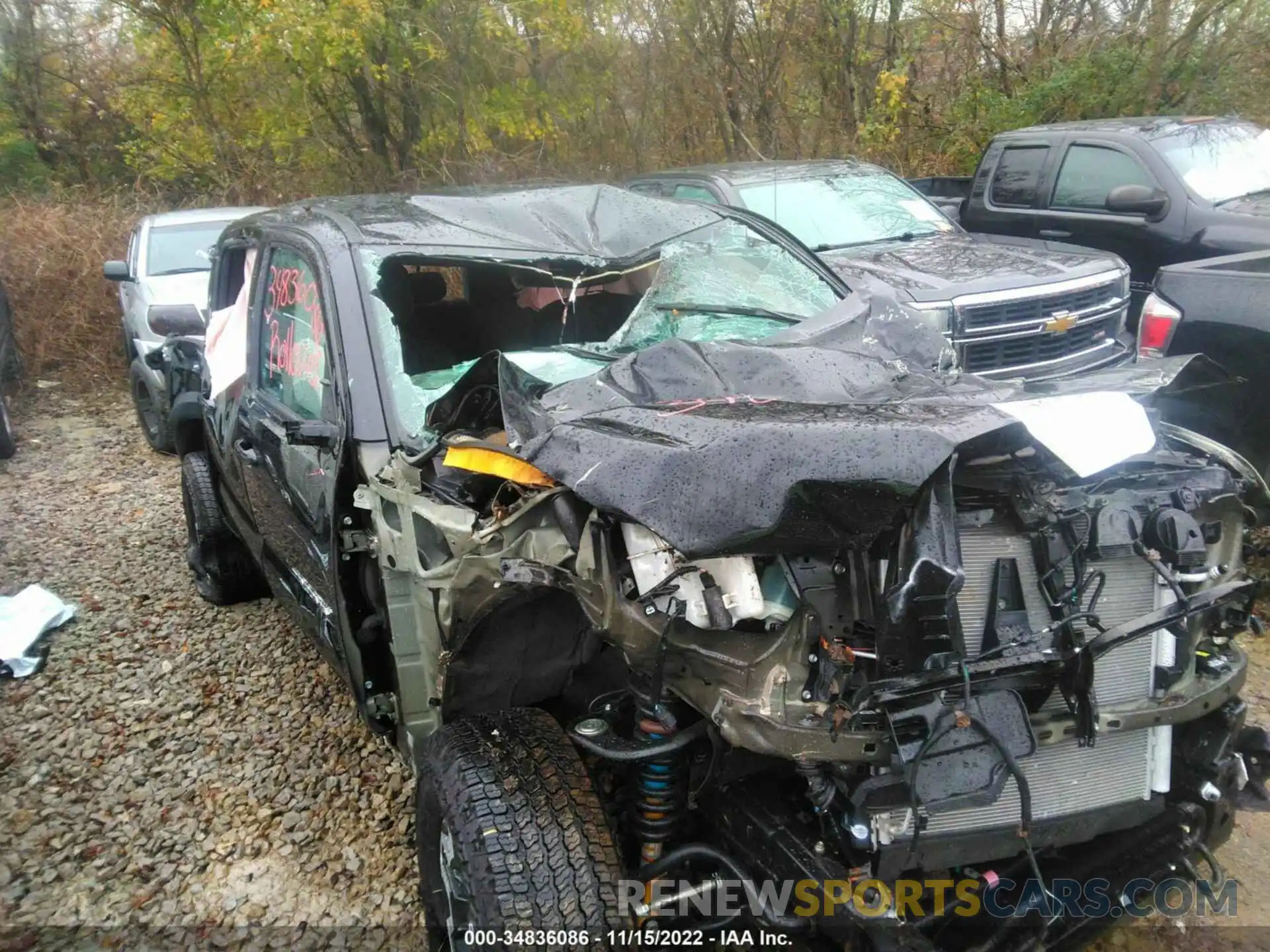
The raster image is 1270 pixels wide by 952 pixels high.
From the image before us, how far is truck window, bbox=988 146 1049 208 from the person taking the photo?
7734 mm

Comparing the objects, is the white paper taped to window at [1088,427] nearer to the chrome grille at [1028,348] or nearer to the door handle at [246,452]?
the door handle at [246,452]

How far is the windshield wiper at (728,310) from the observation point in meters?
3.26

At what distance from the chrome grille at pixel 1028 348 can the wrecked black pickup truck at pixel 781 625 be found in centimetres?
285

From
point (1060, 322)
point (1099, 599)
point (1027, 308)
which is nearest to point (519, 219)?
point (1099, 599)

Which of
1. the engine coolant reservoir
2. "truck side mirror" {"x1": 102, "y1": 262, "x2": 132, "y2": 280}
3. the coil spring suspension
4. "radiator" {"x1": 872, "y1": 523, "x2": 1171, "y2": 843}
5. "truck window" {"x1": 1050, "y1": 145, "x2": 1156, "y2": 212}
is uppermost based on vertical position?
"truck window" {"x1": 1050, "y1": 145, "x2": 1156, "y2": 212}

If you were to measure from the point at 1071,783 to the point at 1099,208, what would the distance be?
6.41m

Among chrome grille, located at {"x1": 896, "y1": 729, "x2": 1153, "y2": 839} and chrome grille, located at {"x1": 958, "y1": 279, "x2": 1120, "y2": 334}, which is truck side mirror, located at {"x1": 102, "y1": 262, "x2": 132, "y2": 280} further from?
chrome grille, located at {"x1": 896, "y1": 729, "x2": 1153, "y2": 839}

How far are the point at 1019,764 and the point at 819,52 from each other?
12132mm

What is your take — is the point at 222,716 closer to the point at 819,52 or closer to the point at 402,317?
the point at 402,317

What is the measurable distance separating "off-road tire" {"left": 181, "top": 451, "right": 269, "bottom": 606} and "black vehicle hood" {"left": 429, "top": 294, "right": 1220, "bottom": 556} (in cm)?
245

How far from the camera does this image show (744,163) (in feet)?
24.7

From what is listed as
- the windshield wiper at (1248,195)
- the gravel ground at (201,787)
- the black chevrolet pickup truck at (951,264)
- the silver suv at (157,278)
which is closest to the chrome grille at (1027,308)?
the black chevrolet pickup truck at (951,264)

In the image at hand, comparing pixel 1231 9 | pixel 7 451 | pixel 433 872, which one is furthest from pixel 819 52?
pixel 433 872

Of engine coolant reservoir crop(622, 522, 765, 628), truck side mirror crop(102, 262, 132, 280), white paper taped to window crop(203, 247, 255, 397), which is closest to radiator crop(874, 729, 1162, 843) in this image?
engine coolant reservoir crop(622, 522, 765, 628)
